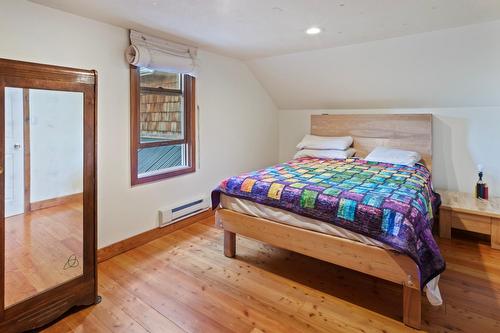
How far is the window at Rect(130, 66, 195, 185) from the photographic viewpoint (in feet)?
9.50

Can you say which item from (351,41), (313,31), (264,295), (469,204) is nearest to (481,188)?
(469,204)

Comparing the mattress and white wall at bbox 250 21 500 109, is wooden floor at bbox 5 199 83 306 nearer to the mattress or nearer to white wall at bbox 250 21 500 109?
the mattress

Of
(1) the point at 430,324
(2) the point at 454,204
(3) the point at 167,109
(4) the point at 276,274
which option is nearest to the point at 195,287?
(4) the point at 276,274

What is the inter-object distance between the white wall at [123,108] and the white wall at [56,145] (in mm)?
580

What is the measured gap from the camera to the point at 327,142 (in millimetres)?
3953

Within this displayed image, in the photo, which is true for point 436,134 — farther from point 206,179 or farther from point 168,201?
point 168,201

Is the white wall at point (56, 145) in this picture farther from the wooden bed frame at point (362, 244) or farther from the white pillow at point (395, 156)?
the white pillow at point (395, 156)

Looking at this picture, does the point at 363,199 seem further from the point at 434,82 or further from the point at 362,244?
the point at 434,82

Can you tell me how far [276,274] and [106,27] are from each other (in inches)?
101

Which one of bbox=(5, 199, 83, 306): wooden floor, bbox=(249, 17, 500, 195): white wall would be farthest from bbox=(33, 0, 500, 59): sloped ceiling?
bbox=(5, 199, 83, 306): wooden floor

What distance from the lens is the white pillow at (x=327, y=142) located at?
3.86 metres

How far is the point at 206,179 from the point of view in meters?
3.74

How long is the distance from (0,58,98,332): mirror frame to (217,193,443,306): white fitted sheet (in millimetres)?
1086

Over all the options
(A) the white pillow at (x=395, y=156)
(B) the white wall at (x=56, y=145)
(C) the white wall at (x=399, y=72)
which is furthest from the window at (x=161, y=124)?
(A) the white pillow at (x=395, y=156)
